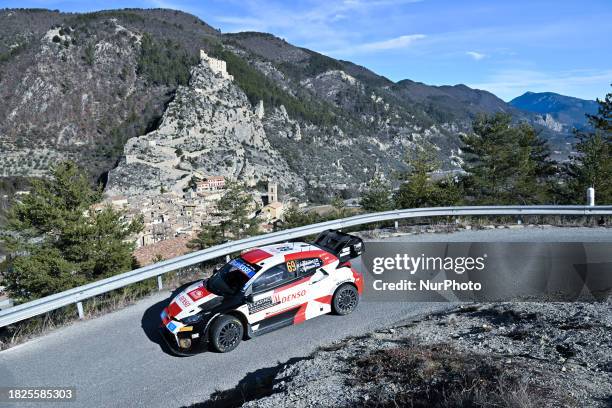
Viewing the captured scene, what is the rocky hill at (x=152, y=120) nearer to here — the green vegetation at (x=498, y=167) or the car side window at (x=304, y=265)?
the green vegetation at (x=498, y=167)

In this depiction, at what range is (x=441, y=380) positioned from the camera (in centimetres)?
515

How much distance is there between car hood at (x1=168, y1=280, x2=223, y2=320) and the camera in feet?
22.9

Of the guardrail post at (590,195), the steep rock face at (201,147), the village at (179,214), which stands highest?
the steep rock face at (201,147)

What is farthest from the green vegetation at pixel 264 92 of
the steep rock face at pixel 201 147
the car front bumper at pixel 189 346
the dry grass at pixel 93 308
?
the car front bumper at pixel 189 346

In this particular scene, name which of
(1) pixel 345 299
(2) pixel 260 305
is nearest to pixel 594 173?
(1) pixel 345 299

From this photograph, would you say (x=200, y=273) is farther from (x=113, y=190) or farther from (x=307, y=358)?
(x=113, y=190)

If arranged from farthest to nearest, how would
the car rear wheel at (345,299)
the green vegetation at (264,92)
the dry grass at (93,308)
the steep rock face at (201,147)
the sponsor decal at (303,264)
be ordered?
the green vegetation at (264,92), the steep rock face at (201,147), the car rear wheel at (345,299), the dry grass at (93,308), the sponsor decal at (303,264)

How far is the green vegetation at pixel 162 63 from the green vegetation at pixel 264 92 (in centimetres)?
1628

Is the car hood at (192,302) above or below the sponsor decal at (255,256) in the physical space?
below

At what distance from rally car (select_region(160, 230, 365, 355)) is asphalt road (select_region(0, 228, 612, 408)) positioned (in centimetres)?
26

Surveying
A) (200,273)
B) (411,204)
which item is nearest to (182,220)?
(411,204)

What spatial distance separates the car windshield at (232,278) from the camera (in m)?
7.37

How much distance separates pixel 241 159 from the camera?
112 m

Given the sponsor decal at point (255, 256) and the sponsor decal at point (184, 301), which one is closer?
the sponsor decal at point (184, 301)
